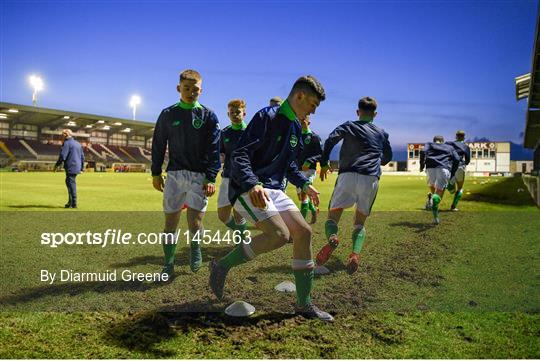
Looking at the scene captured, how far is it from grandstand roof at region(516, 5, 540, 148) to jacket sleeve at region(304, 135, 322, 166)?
6.66 meters

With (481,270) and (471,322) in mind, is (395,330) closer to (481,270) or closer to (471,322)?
(471,322)

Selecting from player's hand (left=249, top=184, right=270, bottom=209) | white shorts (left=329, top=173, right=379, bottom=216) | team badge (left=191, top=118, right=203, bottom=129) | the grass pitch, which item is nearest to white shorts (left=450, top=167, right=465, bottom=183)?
the grass pitch

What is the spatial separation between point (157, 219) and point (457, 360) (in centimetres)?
862

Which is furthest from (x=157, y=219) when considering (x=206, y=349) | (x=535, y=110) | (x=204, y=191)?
(x=535, y=110)

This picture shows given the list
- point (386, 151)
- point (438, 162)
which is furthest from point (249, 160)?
point (438, 162)

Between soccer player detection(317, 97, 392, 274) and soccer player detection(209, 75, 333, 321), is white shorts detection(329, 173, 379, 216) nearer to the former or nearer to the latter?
soccer player detection(317, 97, 392, 274)

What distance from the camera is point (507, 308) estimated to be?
14.4 feet

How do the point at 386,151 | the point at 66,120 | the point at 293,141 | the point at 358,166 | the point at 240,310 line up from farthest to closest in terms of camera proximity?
the point at 66,120, the point at 386,151, the point at 358,166, the point at 240,310, the point at 293,141

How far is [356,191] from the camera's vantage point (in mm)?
5746

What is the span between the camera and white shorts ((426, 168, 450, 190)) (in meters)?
10.4

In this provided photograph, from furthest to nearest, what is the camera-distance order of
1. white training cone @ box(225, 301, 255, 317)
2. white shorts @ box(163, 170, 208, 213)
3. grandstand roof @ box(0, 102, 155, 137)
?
grandstand roof @ box(0, 102, 155, 137), white shorts @ box(163, 170, 208, 213), white training cone @ box(225, 301, 255, 317)

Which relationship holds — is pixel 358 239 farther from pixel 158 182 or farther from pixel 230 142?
pixel 158 182

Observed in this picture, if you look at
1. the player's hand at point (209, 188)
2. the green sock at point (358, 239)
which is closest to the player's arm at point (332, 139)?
the green sock at point (358, 239)

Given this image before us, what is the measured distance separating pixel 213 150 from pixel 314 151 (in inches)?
115
